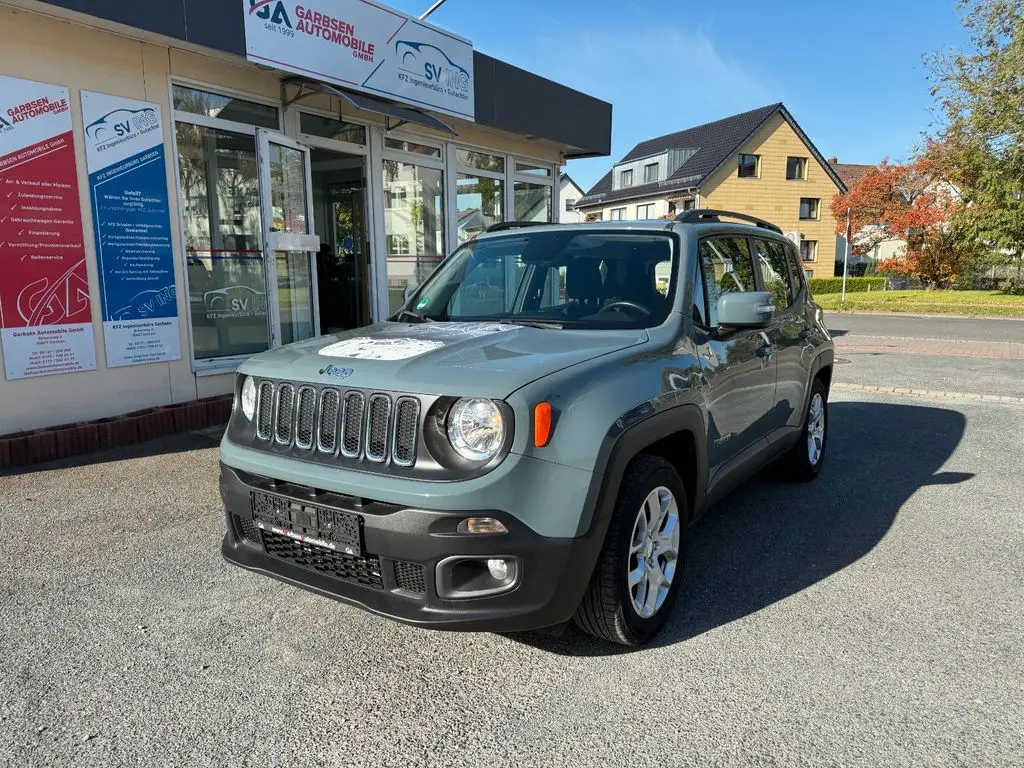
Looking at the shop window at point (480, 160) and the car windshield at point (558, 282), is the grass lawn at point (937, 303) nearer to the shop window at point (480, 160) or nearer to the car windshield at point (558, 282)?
the shop window at point (480, 160)

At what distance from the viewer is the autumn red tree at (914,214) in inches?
1310

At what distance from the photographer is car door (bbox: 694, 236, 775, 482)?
11.4 ft

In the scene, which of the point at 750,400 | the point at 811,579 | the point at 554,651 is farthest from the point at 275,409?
the point at 811,579

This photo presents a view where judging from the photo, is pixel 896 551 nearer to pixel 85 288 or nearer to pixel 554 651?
pixel 554 651

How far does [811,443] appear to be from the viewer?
530 centimetres

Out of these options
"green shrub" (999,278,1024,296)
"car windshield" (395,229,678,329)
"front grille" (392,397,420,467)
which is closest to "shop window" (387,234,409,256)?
"car windshield" (395,229,678,329)

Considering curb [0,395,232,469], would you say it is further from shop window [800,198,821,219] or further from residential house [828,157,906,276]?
residential house [828,157,906,276]

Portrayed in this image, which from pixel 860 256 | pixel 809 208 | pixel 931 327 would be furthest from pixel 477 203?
pixel 860 256

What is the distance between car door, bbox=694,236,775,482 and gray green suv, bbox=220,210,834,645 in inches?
0.7

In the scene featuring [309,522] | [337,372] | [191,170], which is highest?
[191,170]

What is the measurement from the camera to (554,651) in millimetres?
3004

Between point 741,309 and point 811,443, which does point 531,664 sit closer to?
point 741,309

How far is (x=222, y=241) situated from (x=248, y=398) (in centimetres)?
498

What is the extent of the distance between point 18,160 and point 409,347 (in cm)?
474
